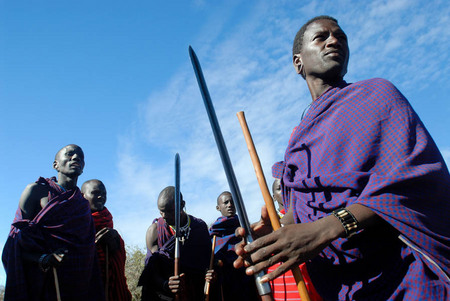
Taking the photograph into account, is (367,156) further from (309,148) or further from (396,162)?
(309,148)

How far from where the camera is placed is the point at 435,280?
1502 mm

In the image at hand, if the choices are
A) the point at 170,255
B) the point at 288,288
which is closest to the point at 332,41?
the point at 288,288

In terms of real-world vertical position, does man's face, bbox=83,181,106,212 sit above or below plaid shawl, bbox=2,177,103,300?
above

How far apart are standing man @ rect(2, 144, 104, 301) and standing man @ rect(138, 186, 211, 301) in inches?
62.1

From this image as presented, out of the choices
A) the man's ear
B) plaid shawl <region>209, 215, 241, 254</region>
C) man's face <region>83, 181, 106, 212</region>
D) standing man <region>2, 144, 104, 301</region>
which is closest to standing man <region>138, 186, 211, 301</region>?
plaid shawl <region>209, 215, 241, 254</region>

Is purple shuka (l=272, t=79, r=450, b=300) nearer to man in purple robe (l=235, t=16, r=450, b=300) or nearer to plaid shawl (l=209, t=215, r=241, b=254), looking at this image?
man in purple robe (l=235, t=16, r=450, b=300)

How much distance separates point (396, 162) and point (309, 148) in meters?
0.56

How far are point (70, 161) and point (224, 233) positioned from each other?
338 cm

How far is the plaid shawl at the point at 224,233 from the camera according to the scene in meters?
7.10

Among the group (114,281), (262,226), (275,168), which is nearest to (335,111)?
(275,168)

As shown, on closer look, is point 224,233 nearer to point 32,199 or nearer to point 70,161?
point 70,161

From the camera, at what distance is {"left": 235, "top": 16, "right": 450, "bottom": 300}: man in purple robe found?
1.49 meters

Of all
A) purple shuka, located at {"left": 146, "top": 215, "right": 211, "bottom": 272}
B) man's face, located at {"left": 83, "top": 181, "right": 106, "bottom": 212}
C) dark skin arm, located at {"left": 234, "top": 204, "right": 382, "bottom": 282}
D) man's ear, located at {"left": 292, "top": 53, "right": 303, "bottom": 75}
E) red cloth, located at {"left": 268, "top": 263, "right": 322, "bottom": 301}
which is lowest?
red cloth, located at {"left": 268, "top": 263, "right": 322, "bottom": 301}

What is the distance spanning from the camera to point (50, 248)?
14.8ft
